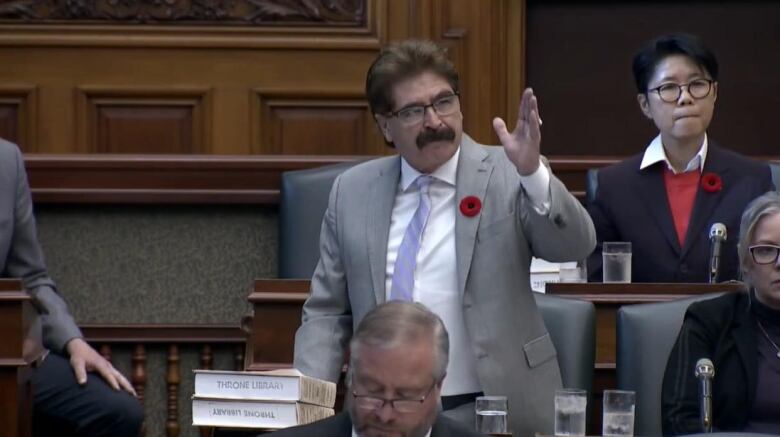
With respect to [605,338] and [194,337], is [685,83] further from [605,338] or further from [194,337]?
[194,337]

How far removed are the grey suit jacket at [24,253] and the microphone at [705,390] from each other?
1.59 meters

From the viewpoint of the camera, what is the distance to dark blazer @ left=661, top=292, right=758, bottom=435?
316 cm

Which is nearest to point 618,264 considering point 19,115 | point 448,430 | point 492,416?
point 492,416

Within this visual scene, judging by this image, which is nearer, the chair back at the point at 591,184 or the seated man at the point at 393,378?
the seated man at the point at 393,378

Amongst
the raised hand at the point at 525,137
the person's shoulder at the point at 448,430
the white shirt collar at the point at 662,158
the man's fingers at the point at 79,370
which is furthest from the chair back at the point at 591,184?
the person's shoulder at the point at 448,430

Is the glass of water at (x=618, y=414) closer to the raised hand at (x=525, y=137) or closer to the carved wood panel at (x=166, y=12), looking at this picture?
the raised hand at (x=525, y=137)

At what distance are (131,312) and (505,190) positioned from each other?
1.64m

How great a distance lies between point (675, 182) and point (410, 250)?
119 cm

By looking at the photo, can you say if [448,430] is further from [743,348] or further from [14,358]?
[14,358]

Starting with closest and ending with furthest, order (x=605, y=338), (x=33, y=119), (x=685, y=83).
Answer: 1. (x=605, y=338)
2. (x=685, y=83)
3. (x=33, y=119)

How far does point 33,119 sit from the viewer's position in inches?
212

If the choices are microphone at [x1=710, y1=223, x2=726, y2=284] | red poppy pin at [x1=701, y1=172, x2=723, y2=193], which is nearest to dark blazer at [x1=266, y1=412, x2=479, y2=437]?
microphone at [x1=710, y1=223, x2=726, y2=284]

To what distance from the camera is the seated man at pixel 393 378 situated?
2.40m

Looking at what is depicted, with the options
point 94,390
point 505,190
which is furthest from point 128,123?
point 505,190
